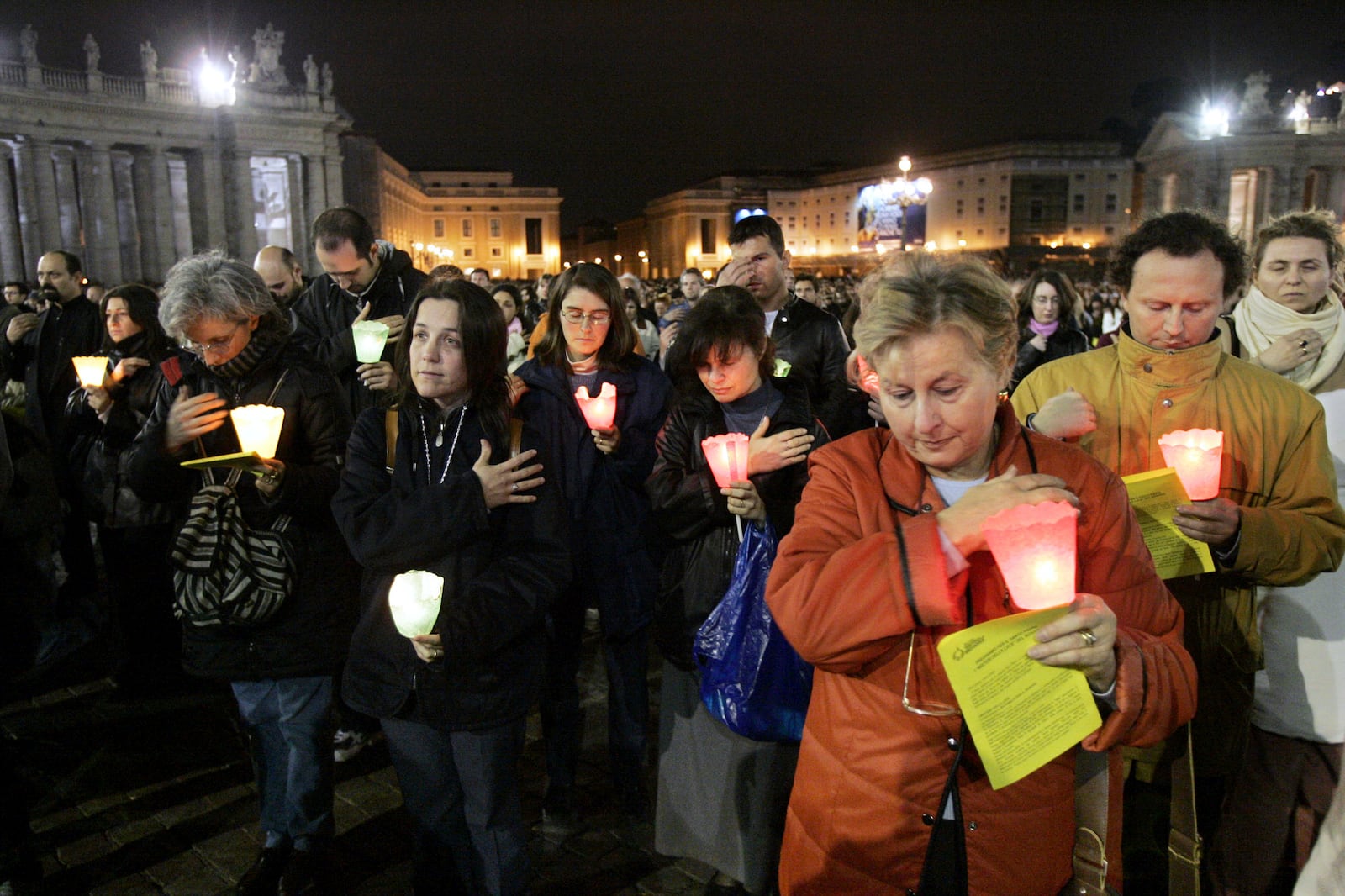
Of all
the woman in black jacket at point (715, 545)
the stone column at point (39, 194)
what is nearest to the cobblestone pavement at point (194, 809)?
the woman in black jacket at point (715, 545)

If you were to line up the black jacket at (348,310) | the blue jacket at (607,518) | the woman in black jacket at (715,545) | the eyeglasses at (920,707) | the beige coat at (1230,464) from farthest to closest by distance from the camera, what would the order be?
the black jacket at (348,310) < the blue jacket at (607,518) < the woman in black jacket at (715,545) < the beige coat at (1230,464) < the eyeglasses at (920,707)

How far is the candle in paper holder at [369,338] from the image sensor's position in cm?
398

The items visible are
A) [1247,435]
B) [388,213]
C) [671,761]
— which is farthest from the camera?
[388,213]

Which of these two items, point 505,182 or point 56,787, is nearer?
point 56,787

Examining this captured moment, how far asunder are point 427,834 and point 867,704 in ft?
5.87

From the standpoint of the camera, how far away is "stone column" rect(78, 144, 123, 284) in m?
44.9

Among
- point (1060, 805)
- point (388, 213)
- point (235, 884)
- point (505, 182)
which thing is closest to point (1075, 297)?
point (1060, 805)

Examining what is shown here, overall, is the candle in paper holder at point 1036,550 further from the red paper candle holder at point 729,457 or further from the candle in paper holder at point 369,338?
the candle in paper holder at point 369,338

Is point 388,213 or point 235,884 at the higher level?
point 388,213

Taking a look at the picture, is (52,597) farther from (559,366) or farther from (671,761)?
(671,761)

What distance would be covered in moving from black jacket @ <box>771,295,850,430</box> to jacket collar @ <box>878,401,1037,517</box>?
272 centimetres

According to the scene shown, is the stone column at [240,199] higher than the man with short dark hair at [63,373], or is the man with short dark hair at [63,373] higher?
the stone column at [240,199]

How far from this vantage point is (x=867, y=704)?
1775mm

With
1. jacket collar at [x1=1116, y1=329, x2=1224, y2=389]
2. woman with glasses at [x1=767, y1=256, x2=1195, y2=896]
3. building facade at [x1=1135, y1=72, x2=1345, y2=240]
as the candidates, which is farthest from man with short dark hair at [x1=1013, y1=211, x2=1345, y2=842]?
building facade at [x1=1135, y1=72, x2=1345, y2=240]
